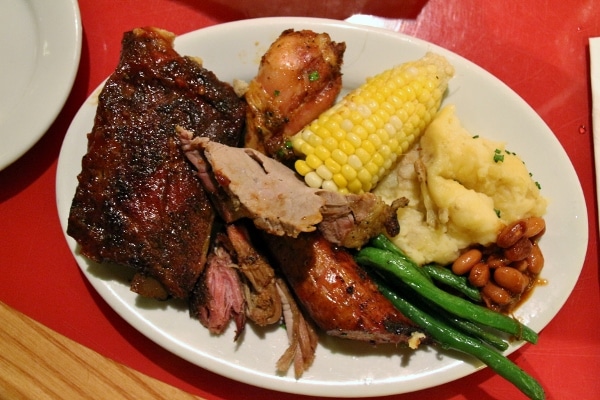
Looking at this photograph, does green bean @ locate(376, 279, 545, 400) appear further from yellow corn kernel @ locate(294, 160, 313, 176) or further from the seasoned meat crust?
the seasoned meat crust

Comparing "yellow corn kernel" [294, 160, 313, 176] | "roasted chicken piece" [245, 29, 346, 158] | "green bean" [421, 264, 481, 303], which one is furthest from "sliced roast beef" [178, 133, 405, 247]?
"green bean" [421, 264, 481, 303]

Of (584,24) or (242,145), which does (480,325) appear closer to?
(242,145)

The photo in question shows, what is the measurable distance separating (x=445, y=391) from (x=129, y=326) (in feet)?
Answer: 6.41

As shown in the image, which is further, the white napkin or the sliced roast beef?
the white napkin

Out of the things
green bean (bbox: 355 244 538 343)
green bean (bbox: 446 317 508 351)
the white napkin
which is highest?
the white napkin

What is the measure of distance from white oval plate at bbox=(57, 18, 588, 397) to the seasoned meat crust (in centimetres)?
32

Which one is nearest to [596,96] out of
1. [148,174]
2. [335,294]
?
[335,294]

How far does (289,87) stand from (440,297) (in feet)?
4.57

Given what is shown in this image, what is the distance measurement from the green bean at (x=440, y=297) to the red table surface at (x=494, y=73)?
450 mm

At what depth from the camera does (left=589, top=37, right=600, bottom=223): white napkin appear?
3.14 m

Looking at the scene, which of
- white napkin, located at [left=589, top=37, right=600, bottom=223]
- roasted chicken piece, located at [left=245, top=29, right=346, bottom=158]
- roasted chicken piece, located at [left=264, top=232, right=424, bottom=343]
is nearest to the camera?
roasted chicken piece, located at [left=264, top=232, right=424, bottom=343]

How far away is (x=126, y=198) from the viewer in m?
2.41

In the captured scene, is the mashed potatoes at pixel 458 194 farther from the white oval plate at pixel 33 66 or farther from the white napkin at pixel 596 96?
the white oval plate at pixel 33 66

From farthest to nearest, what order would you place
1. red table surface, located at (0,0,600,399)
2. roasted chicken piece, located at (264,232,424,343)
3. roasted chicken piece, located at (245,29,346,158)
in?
red table surface, located at (0,0,600,399) → roasted chicken piece, located at (245,29,346,158) → roasted chicken piece, located at (264,232,424,343)
